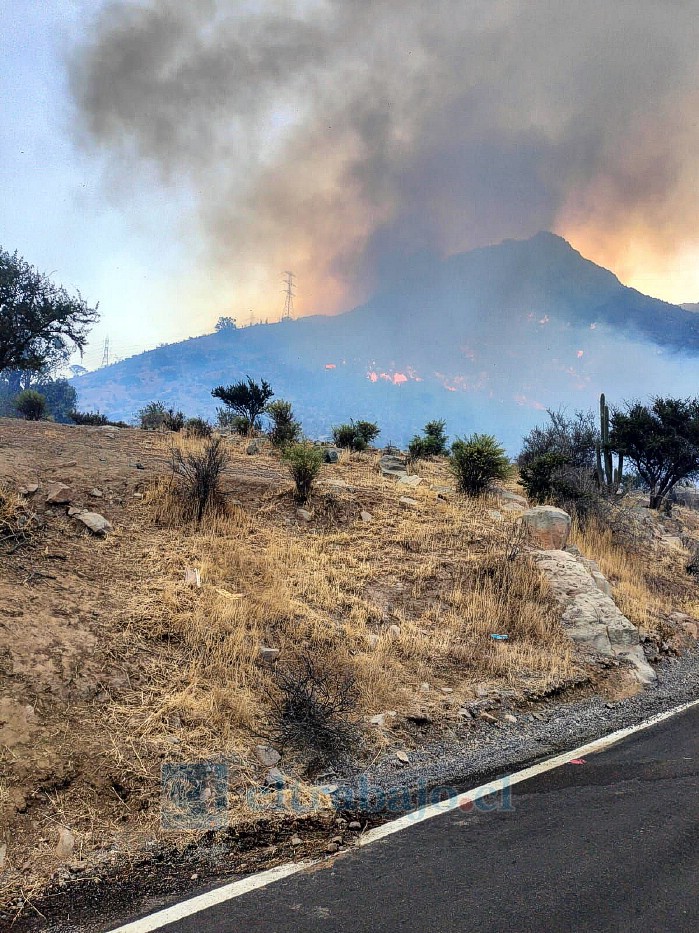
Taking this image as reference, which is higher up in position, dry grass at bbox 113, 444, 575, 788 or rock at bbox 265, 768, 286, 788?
dry grass at bbox 113, 444, 575, 788

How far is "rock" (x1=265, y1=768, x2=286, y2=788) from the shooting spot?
401cm

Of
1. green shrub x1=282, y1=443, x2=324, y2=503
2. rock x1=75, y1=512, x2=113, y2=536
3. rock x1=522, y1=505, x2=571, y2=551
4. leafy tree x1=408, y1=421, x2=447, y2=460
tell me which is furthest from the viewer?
leafy tree x1=408, y1=421, x2=447, y2=460

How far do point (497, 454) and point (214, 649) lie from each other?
1009 cm

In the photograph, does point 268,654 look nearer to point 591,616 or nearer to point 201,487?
point 201,487

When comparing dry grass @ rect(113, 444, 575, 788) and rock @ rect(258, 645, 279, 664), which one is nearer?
dry grass @ rect(113, 444, 575, 788)

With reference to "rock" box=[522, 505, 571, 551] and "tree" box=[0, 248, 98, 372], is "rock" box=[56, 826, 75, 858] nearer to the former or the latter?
"rock" box=[522, 505, 571, 551]

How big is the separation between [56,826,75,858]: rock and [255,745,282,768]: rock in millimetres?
1420

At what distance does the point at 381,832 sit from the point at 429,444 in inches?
752

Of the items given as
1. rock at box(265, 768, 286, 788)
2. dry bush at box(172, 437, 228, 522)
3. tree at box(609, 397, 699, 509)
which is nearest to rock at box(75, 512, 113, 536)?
dry bush at box(172, 437, 228, 522)

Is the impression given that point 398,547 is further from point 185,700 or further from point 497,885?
point 497,885

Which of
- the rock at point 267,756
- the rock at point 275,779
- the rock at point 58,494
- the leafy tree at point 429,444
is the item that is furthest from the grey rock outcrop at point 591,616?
the leafy tree at point 429,444

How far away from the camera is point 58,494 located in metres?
7.60

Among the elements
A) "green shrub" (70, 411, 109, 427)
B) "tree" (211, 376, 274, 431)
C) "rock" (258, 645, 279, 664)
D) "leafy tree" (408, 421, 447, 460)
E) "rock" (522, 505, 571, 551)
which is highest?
"tree" (211, 376, 274, 431)

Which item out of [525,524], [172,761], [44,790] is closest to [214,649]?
[172,761]
